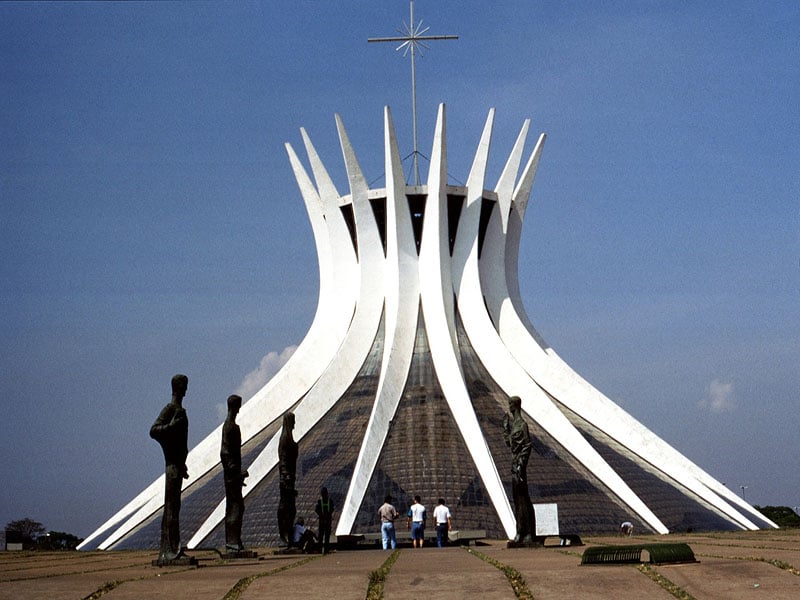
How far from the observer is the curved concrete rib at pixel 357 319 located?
30.0 m

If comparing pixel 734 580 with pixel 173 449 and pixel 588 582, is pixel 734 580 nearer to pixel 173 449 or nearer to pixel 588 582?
pixel 588 582

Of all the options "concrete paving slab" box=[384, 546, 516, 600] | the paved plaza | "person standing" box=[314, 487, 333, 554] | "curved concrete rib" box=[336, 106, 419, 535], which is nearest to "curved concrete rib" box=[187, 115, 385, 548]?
"curved concrete rib" box=[336, 106, 419, 535]

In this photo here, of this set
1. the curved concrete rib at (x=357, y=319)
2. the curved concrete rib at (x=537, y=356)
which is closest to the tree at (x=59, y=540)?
the curved concrete rib at (x=357, y=319)

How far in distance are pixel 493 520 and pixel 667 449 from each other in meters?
7.96

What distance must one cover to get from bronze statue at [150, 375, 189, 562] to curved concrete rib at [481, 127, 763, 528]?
1913cm

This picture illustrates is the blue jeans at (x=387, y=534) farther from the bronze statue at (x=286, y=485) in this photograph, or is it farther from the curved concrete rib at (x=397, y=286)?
the curved concrete rib at (x=397, y=286)

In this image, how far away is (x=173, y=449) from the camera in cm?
1281

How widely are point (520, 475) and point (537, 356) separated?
1686cm

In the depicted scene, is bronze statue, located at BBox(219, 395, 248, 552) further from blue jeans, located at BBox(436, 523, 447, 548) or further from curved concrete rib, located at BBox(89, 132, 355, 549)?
curved concrete rib, located at BBox(89, 132, 355, 549)

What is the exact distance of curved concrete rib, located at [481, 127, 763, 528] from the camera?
3017 cm

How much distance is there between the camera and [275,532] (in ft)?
80.9

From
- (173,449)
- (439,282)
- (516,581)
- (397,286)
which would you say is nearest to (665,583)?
(516,581)

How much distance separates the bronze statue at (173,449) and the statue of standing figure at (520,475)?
206 inches

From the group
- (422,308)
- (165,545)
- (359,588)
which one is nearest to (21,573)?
(165,545)
